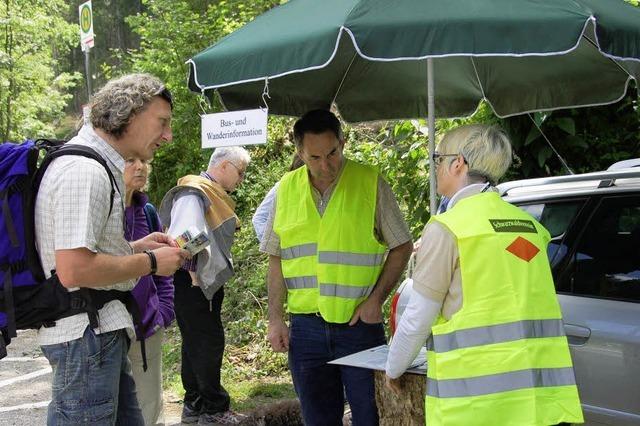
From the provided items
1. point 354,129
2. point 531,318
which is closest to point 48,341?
point 531,318

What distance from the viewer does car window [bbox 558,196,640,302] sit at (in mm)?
3457

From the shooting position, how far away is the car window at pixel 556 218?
12.1ft

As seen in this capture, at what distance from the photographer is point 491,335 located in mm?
2324

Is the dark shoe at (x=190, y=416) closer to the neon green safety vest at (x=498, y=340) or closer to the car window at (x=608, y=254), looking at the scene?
the car window at (x=608, y=254)

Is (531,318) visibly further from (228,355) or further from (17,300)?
(228,355)

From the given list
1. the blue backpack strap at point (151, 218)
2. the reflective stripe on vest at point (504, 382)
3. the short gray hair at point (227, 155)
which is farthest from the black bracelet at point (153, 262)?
the short gray hair at point (227, 155)

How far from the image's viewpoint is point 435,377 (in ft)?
7.97

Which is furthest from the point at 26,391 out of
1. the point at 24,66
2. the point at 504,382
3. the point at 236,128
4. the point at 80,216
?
the point at 24,66

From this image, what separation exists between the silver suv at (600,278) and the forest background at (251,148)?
1.85 meters

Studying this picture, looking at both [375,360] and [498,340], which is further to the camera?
[375,360]

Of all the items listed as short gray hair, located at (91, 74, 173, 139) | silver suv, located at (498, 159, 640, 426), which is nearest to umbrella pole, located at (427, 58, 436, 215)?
silver suv, located at (498, 159, 640, 426)

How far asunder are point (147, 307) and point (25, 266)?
126cm

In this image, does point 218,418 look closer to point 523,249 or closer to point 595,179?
point 595,179

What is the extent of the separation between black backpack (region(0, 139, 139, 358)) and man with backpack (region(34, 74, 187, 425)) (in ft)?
0.09
